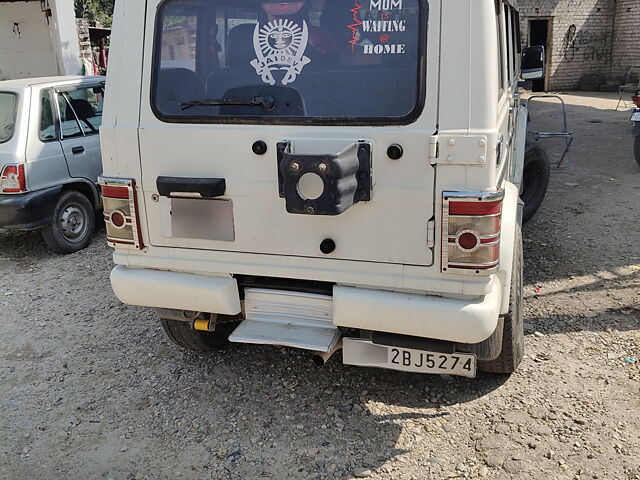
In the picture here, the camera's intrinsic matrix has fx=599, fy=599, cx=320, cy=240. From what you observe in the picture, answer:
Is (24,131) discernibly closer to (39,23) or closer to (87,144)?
(87,144)

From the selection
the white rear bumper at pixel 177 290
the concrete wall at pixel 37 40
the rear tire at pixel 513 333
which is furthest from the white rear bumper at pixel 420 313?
the concrete wall at pixel 37 40

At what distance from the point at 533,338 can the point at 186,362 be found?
2347 mm

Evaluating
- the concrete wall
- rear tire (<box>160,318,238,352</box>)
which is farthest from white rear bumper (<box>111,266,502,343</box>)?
the concrete wall

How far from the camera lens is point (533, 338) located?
4.08m

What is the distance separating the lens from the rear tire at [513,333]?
3.25 metres

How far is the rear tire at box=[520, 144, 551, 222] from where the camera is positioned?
657 cm

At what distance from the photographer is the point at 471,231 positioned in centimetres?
264

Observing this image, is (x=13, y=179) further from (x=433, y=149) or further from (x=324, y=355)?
(x=433, y=149)

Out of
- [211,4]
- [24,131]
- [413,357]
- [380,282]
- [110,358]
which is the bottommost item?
[110,358]

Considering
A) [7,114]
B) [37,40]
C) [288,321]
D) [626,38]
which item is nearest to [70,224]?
[7,114]

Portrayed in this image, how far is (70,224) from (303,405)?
3855 millimetres

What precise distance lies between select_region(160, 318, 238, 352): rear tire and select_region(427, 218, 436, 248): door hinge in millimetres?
1691

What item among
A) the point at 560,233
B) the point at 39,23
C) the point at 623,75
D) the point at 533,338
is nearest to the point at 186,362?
the point at 533,338

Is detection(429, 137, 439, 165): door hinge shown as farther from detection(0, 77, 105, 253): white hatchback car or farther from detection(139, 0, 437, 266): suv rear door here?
detection(0, 77, 105, 253): white hatchback car
